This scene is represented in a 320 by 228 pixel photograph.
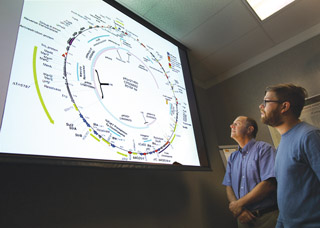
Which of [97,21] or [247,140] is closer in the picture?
[97,21]

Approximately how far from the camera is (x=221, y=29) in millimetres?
1925

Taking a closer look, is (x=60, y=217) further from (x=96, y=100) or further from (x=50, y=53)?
(x=50, y=53)

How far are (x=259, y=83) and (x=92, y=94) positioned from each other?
184 centimetres

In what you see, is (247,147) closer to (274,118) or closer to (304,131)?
(274,118)

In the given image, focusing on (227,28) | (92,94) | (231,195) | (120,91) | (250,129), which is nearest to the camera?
(92,94)

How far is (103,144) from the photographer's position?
945 mm

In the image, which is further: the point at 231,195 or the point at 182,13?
the point at 182,13

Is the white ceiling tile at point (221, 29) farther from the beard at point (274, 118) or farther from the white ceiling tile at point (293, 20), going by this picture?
the beard at point (274, 118)

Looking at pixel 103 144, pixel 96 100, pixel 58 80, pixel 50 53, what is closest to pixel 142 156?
pixel 103 144

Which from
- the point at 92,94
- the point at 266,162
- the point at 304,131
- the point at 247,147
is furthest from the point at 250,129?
the point at 92,94

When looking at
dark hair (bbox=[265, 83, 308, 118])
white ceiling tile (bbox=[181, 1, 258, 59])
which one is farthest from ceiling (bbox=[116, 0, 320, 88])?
dark hair (bbox=[265, 83, 308, 118])

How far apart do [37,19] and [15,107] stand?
1.47ft

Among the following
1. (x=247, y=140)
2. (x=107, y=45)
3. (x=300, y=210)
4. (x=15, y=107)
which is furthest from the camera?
(x=247, y=140)

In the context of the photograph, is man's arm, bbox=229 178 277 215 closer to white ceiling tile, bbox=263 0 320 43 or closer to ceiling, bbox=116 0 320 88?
ceiling, bbox=116 0 320 88
